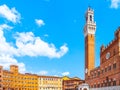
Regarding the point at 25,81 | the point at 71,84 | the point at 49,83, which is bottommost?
the point at 71,84

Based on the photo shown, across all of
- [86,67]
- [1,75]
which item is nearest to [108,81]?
[86,67]

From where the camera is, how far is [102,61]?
68.7 m

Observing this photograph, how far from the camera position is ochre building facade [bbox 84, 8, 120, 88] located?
56812mm

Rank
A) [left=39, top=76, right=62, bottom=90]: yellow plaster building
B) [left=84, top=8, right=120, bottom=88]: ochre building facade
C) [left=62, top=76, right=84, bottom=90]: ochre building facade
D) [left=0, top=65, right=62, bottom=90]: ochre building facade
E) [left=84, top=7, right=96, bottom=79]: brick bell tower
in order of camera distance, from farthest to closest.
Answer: [left=39, top=76, right=62, bottom=90]: yellow plaster building < [left=62, top=76, right=84, bottom=90]: ochre building facade < [left=0, top=65, right=62, bottom=90]: ochre building facade < [left=84, top=7, right=96, bottom=79]: brick bell tower < [left=84, top=8, right=120, bottom=88]: ochre building facade

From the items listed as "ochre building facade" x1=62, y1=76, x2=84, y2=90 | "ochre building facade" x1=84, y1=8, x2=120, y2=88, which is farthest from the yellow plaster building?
"ochre building facade" x1=84, y1=8, x2=120, y2=88

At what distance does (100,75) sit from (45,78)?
330 ft

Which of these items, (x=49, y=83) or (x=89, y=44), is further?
(x=49, y=83)

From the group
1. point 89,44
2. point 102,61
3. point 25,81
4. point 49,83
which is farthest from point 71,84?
point 102,61

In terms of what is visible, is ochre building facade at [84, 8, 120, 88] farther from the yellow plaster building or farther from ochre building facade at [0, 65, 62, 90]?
the yellow plaster building

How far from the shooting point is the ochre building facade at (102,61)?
2237 inches

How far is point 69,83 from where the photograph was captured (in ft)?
488

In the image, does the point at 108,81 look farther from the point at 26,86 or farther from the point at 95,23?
the point at 26,86

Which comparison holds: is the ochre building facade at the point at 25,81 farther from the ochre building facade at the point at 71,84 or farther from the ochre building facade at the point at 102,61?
the ochre building facade at the point at 102,61

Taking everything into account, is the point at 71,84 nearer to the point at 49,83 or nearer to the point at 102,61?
the point at 49,83
